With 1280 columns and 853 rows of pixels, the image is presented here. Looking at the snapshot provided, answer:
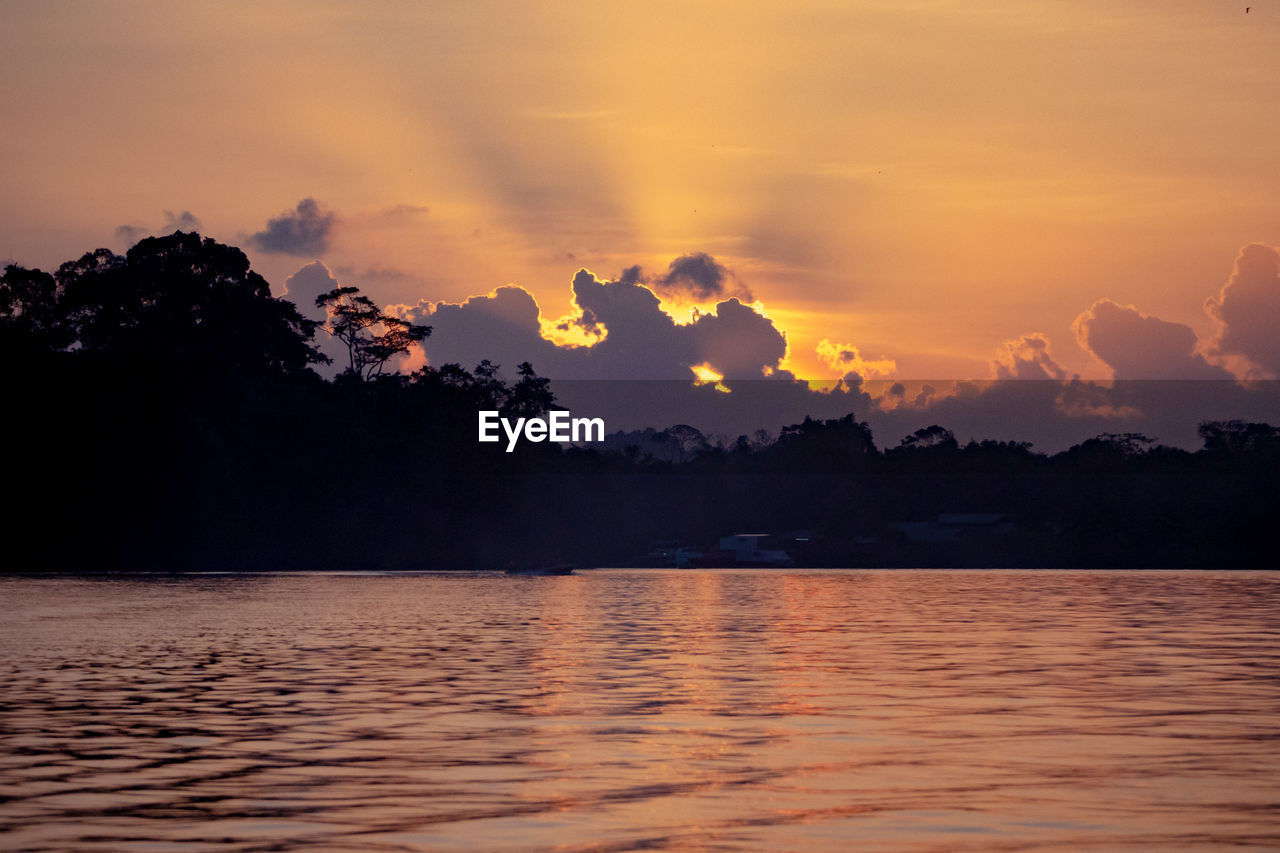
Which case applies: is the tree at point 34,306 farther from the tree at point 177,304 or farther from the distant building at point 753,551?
the distant building at point 753,551

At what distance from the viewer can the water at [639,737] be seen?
16.5 m

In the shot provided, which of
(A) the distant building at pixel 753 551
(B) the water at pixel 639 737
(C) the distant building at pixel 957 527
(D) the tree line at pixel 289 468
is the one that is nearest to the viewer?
(B) the water at pixel 639 737

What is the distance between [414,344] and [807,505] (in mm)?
61885

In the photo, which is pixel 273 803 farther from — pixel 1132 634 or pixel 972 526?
pixel 972 526

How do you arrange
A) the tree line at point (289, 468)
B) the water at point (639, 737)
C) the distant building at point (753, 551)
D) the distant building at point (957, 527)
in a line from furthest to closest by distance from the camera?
the distant building at point (957, 527) → the distant building at point (753, 551) → the tree line at point (289, 468) → the water at point (639, 737)

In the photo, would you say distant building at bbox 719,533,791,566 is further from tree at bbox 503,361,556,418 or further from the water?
the water

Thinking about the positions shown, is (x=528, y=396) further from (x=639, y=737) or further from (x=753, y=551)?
(x=639, y=737)

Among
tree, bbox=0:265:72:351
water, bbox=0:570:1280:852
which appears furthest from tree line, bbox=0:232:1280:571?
water, bbox=0:570:1280:852

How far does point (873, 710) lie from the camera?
27406 mm

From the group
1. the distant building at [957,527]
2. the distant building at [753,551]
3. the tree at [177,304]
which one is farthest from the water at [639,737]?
the distant building at [957,527]

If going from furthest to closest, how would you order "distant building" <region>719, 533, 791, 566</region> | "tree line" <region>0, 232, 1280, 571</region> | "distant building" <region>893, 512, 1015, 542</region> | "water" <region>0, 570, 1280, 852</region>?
"distant building" <region>893, 512, 1015, 542</region> < "distant building" <region>719, 533, 791, 566</region> < "tree line" <region>0, 232, 1280, 571</region> < "water" <region>0, 570, 1280, 852</region>

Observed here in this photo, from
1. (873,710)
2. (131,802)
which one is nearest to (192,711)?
(131,802)

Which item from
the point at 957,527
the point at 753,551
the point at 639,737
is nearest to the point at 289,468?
the point at 753,551

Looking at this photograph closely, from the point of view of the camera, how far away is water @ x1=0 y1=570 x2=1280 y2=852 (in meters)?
16.5
